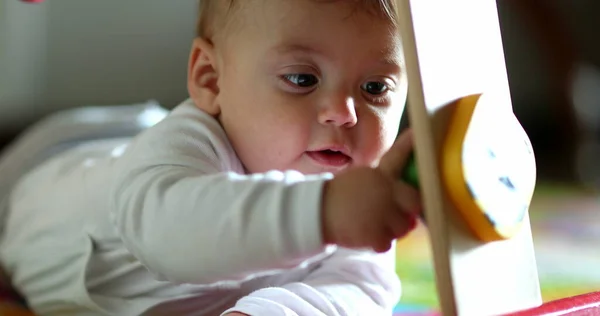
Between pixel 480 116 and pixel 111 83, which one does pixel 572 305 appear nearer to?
pixel 480 116

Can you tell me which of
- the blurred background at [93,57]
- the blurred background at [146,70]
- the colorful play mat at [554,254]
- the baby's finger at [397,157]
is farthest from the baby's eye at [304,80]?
the blurred background at [93,57]

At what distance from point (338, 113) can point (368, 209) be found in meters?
0.15

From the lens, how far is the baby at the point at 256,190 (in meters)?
0.46

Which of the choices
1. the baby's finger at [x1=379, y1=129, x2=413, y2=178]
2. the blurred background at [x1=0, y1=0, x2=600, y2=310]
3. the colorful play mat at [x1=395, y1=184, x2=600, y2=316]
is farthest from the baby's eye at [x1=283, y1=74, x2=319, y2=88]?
the blurred background at [x1=0, y1=0, x2=600, y2=310]

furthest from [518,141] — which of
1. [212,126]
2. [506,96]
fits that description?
[212,126]

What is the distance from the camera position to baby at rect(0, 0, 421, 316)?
460 mm

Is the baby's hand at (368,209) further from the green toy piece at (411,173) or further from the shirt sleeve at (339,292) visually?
the shirt sleeve at (339,292)

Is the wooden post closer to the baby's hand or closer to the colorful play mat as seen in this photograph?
the baby's hand

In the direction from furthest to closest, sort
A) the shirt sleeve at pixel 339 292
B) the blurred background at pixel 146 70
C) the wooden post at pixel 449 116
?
the blurred background at pixel 146 70 → the shirt sleeve at pixel 339 292 → the wooden post at pixel 449 116

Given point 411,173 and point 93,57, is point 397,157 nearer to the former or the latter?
point 411,173

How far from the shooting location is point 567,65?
1.77 m

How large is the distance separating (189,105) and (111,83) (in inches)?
36.7

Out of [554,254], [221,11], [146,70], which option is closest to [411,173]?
[221,11]

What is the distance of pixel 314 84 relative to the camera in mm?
582
